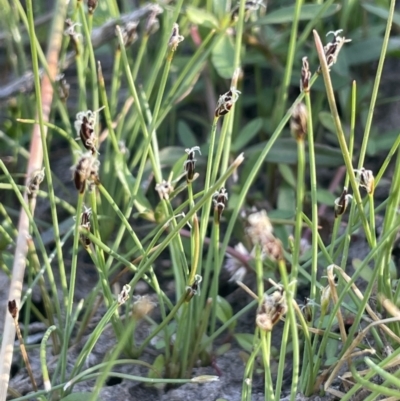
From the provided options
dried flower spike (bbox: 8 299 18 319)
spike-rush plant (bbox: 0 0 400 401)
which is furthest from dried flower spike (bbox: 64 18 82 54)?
dried flower spike (bbox: 8 299 18 319)

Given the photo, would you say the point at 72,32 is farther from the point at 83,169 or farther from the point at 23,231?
the point at 83,169

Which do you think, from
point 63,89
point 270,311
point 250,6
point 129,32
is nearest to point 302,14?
point 250,6

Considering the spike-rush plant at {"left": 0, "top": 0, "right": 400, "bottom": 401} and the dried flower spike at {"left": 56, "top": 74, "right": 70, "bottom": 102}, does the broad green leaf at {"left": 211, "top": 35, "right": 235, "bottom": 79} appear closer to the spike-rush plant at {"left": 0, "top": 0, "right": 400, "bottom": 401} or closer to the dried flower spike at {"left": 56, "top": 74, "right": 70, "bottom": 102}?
the spike-rush plant at {"left": 0, "top": 0, "right": 400, "bottom": 401}

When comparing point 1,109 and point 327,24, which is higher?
point 327,24

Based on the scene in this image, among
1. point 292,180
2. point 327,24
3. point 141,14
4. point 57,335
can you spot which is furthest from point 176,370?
point 327,24

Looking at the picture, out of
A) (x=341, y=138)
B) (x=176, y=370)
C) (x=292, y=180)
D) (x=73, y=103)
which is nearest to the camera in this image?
(x=341, y=138)

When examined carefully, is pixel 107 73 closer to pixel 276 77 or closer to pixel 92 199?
pixel 276 77
